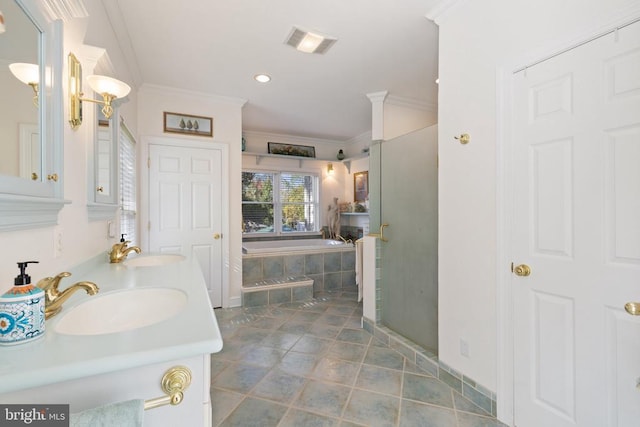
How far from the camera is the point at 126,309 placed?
115cm

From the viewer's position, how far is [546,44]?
139 cm

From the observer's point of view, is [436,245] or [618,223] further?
[436,245]

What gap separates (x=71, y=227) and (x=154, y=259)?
838 mm

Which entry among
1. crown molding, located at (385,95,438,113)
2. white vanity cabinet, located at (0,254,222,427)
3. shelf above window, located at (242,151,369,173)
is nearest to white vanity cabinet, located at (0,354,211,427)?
white vanity cabinet, located at (0,254,222,427)

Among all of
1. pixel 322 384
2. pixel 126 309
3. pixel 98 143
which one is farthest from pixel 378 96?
pixel 126 309

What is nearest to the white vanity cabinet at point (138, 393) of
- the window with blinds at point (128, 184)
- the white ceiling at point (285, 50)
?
the window with blinds at point (128, 184)

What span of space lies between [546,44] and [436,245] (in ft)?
4.32

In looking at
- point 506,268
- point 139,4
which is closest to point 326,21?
point 139,4

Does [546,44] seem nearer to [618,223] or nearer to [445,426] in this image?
[618,223]

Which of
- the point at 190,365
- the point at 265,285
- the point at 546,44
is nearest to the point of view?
the point at 190,365

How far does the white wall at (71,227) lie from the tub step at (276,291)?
1873 millimetres

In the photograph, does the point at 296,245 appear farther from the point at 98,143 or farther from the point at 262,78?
the point at 98,143

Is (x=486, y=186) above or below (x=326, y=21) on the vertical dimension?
below

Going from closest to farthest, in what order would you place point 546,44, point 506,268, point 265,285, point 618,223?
A: point 618,223 < point 546,44 < point 506,268 < point 265,285
